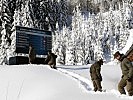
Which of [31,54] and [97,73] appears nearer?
[97,73]

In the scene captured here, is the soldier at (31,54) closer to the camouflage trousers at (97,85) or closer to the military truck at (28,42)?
the military truck at (28,42)

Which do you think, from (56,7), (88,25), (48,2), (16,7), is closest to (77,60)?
(16,7)

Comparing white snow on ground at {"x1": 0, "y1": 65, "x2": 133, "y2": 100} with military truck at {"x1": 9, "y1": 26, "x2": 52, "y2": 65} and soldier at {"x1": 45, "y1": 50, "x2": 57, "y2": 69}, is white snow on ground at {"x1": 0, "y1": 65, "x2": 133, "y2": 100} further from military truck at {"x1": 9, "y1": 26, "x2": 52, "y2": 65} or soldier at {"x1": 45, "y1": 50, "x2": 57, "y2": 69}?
military truck at {"x1": 9, "y1": 26, "x2": 52, "y2": 65}

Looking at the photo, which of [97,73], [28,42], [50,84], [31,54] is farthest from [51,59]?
[28,42]

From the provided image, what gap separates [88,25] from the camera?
6235 inches

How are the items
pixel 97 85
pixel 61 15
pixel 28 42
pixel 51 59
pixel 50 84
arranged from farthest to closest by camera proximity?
1. pixel 61 15
2. pixel 28 42
3. pixel 51 59
4. pixel 50 84
5. pixel 97 85

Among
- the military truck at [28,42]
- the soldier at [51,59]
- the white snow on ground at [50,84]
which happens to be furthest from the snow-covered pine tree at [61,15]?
the soldier at [51,59]

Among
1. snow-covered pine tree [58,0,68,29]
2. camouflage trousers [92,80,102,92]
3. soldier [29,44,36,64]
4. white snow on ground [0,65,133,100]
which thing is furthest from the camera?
snow-covered pine tree [58,0,68,29]

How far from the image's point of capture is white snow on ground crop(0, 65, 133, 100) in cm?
1748

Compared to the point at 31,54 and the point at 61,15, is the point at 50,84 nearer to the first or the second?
the point at 31,54

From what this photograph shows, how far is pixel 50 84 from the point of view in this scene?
20.3 meters

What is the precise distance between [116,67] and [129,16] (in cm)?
13580

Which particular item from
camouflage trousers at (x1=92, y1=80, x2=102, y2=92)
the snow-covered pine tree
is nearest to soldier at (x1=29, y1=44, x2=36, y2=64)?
camouflage trousers at (x1=92, y1=80, x2=102, y2=92)

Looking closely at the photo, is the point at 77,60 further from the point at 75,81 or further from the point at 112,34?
the point at 75,81
